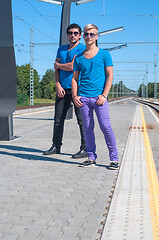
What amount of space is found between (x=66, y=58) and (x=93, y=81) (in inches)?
41.8

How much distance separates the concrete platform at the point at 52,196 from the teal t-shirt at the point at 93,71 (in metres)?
1.09

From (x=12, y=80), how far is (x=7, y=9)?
4.72 ft

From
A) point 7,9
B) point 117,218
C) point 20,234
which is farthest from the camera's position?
point 7,9

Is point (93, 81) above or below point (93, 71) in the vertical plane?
below

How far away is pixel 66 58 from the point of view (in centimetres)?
551

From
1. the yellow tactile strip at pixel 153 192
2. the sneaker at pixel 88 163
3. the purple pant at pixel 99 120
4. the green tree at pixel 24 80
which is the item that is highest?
the green tree at pixel 24 80

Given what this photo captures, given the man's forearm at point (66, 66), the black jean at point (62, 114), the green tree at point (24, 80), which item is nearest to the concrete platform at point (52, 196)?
the black jean at point (62, 114)

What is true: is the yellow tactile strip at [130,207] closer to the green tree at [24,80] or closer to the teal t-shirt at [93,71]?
the teal t-shirt at [93,71]

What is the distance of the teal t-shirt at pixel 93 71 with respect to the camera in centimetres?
459

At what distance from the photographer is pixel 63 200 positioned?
11.2 feet

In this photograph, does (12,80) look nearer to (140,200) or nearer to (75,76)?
(75,76)

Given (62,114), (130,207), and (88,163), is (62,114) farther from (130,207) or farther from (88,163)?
(130,207)

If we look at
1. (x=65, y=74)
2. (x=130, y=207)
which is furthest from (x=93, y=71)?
(x=130, y=207)

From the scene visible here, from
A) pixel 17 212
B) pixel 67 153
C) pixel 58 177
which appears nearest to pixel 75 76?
pixel 58 177
